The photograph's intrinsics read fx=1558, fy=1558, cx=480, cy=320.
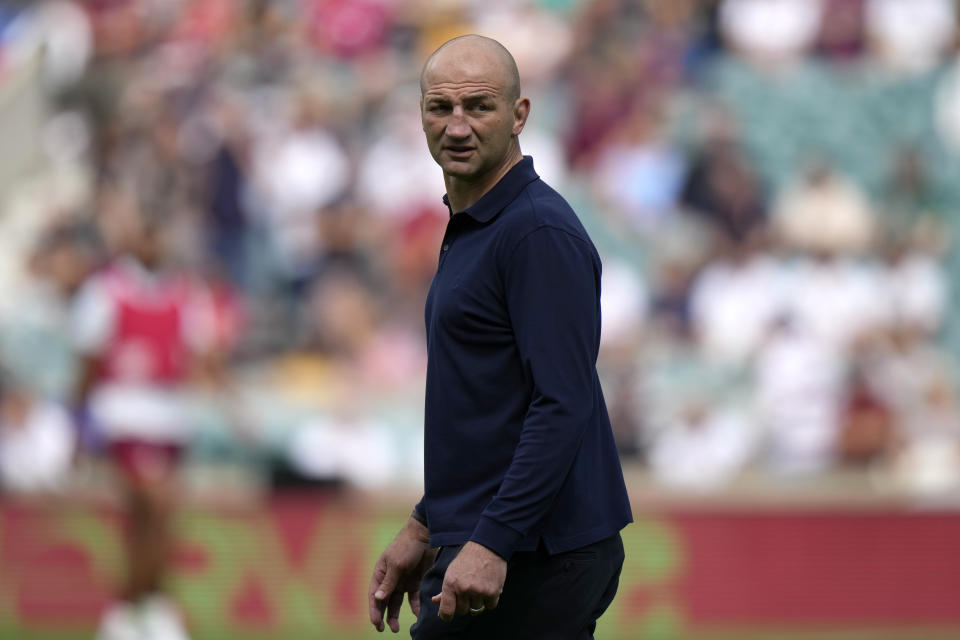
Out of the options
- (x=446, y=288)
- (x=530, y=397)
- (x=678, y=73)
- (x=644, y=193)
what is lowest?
(x=530, y=397)

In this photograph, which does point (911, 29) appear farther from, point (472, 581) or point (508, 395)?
point (472, 581)

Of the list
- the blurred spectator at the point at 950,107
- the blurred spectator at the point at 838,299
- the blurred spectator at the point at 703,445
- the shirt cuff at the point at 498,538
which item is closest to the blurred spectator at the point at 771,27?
the blurred spectator at the point at 950,107

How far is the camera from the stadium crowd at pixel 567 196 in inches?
472

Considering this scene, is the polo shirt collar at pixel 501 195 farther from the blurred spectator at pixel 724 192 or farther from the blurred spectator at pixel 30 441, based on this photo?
the blurred spectator at pixel 724 192

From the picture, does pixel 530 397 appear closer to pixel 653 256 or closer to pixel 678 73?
pixel 653 256

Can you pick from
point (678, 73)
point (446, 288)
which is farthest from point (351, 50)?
point (446, 288)

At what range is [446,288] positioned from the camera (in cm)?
387

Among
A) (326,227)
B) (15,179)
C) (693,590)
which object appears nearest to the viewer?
(693,590)

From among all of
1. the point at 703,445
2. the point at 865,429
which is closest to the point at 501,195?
the point at 703,445

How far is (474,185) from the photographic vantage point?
396 cm

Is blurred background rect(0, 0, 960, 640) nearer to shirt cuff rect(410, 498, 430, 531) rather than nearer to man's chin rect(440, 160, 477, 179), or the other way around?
shirt cuff rect(410, 498, 430, 531)

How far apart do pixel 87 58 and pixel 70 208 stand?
239cm

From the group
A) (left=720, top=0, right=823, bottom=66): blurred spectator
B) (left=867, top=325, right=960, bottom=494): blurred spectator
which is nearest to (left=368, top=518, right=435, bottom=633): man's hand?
(left=867, top=325, right=960, bottom=494): blurred spectator

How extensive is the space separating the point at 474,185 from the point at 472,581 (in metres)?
1.02
